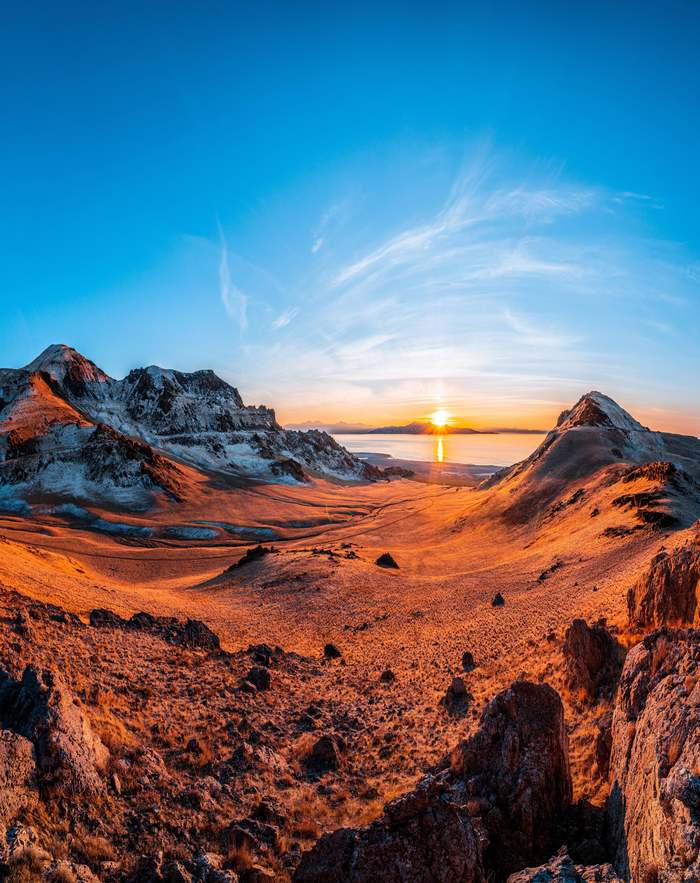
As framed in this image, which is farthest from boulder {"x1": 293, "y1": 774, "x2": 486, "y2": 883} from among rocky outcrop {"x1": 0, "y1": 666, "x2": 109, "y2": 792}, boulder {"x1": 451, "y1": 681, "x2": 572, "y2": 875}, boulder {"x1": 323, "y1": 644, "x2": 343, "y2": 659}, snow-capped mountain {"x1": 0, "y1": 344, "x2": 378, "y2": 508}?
snow-capped mountain {"x1": 0, "y1": 344, "x2": 378, "y2": 508}

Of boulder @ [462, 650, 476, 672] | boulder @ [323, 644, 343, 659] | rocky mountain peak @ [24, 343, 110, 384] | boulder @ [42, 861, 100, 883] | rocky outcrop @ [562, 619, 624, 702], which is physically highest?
rocky mountain peak @ [24, 343, 110, 384]

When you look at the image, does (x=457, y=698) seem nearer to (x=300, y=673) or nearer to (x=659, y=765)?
(x=300, y=673)

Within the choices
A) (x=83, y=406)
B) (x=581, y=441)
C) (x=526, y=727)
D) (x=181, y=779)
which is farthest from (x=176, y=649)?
(x=83, y=406)

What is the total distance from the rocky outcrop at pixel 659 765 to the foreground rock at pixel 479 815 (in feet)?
3.59

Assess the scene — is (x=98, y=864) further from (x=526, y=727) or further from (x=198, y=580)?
(x=198, y=580)

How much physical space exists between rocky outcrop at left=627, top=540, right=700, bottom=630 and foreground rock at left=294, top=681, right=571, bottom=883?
20.8 ft

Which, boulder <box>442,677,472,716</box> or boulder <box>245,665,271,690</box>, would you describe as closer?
boulder <box>442,677,472,716</box>

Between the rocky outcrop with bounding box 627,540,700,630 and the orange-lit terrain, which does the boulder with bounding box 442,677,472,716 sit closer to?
the orange-lit terrain

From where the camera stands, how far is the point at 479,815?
305 inches

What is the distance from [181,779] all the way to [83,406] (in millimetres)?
144444

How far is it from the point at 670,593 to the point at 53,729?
15606 mm

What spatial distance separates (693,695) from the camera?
6750 mm

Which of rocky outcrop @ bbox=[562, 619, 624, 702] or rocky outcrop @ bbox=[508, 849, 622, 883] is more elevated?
rocky outcrop @ bbox=[508, 849, 622, 883]

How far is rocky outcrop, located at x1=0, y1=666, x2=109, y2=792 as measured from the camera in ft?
25.6
